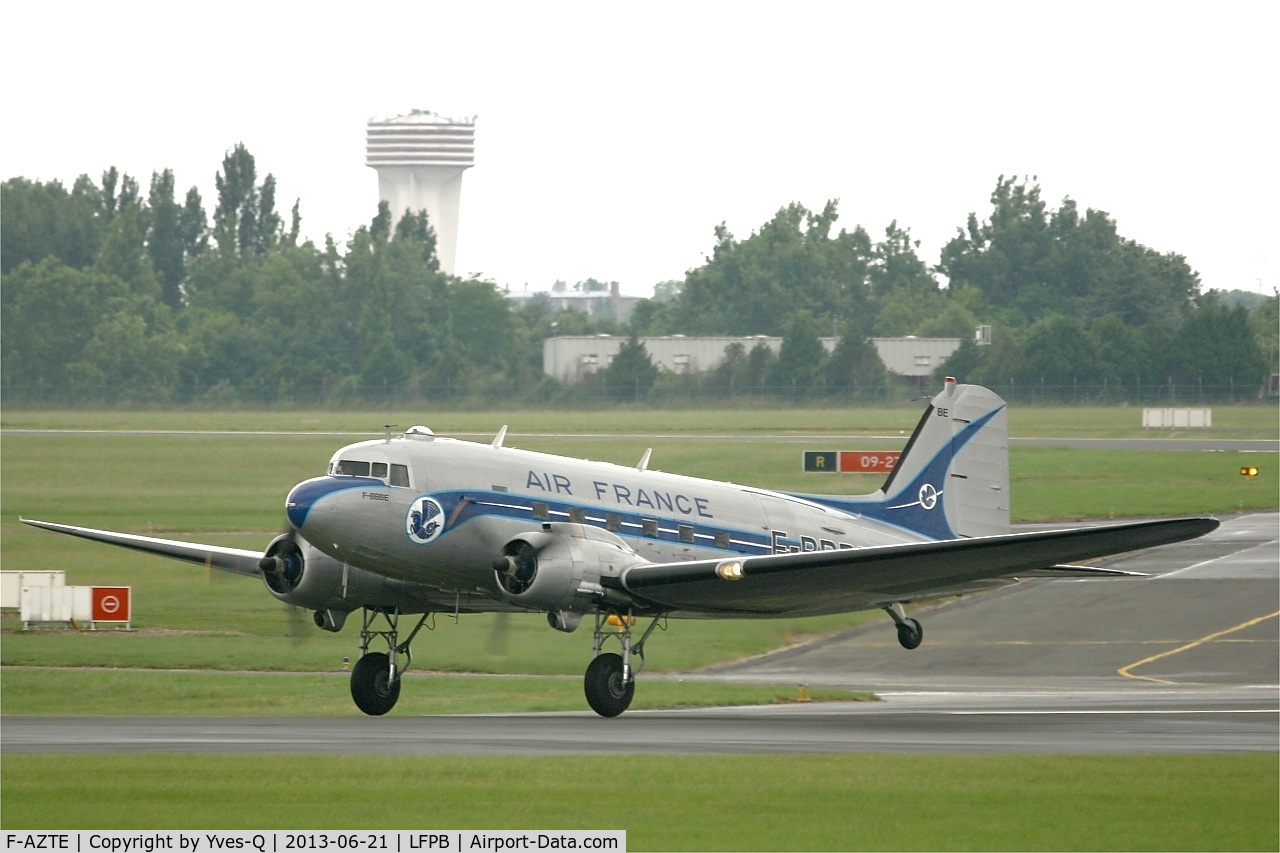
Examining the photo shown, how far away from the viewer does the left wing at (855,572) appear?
25.4 metres

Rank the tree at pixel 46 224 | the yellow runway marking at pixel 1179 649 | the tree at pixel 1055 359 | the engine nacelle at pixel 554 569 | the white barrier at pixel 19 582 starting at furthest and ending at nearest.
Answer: the tree at pixel 46 224, the tree at pixel 1055 359, the white barrier at pixel 19 582, the yellow runway marking at pixel 1179 649, the engine nacelle at pixel 554 569

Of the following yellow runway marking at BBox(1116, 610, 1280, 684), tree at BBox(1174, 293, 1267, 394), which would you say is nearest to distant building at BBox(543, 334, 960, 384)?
tree at BBox(1174, 293, 1267, 394)

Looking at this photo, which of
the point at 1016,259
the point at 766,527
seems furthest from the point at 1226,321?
the point at 766,527

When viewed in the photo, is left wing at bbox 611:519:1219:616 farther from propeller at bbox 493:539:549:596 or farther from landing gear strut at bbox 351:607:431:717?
landing gear strut at bbox 351:607:431:717

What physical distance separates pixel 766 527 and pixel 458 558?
6366mm

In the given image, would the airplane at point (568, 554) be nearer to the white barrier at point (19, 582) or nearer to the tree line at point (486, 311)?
the white barrier at point (19, 582)

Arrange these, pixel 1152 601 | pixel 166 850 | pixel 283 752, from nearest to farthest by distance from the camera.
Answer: pixel 166 850 → pixel 283 752 → pixel 1152 601

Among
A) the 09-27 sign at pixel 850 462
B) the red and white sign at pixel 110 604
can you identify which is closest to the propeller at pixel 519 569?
the red and white sign at pixel 110 604

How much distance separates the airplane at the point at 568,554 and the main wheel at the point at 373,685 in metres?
0.03

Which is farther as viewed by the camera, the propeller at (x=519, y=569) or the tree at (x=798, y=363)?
the tree at (x=798, y=363)

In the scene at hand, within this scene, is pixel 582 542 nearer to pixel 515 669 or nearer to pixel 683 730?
pixel 683 730

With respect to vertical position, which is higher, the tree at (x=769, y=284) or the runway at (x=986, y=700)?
the tree at (x=769, y=284)

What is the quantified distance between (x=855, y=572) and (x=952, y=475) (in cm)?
754

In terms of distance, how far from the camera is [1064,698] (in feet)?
107
